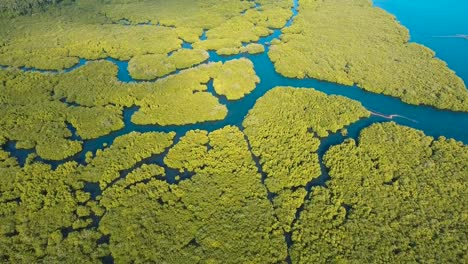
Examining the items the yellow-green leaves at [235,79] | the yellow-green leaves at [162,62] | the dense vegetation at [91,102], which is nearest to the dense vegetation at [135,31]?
the yellow-green leaves at [162,62]

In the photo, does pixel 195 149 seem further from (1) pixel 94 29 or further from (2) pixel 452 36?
(2) pixel 452 36

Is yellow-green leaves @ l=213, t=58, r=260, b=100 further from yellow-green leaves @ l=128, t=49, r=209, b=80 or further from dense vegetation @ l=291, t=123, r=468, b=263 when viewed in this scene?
dense vegetation @ l=291, t=123, r=468, b=263

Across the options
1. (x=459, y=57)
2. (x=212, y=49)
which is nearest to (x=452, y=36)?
(x=459, y=57)

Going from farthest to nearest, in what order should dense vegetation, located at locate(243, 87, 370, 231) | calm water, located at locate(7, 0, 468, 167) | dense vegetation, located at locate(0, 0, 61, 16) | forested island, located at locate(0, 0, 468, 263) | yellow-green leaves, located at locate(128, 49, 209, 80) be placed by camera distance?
dense vegetation, located at locate(0, 0, 61, 16) < yellow-green leaves, located at locate(128, 49, 209, 80) < calm water, located at locate(7, 0, 468, 167) < dense vegetation, located at locate(243, 87, 370, 231) < forested island, located at locate(0, 0, 468, 263)

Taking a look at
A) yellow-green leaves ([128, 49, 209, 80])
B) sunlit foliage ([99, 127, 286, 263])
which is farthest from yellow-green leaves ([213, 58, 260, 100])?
sunlit foliage ([99, 127, 286, 263])

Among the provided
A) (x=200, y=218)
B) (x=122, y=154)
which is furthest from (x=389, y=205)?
(x=122, y=154)

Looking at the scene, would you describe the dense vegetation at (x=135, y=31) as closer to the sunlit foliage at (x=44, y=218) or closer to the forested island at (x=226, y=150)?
the forested island at (x=226, y=150)

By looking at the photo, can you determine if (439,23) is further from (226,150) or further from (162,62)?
(226,150)
